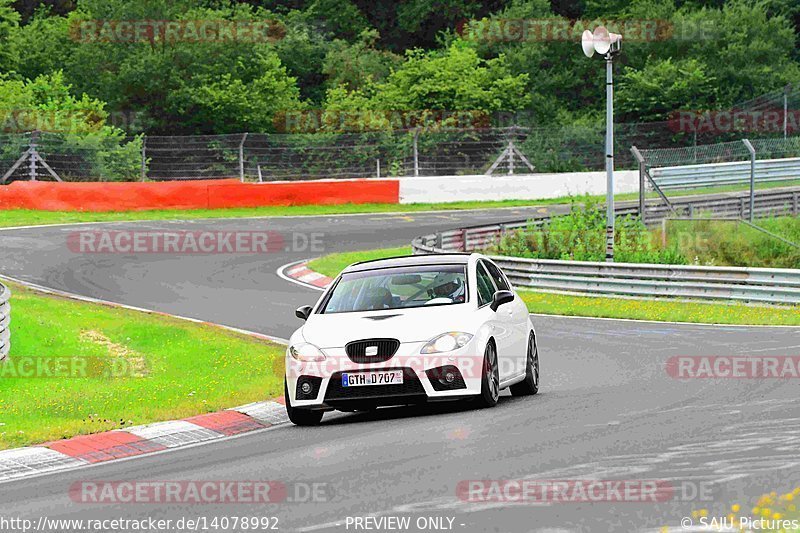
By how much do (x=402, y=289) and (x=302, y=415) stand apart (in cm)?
202

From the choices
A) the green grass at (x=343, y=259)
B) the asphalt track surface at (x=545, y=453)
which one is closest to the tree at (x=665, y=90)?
the green grass at (x=343, y=259)

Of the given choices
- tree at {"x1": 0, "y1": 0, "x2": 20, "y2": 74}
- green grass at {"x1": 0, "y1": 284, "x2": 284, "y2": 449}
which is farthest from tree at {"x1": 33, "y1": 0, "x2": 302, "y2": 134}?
green grass at {"x1": 0, "y1": 284, "x2": 284, "y2": 449}

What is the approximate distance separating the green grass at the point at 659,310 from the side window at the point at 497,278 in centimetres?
813

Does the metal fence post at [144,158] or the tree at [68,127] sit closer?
the tree at [68,127]

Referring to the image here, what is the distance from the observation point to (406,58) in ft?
247

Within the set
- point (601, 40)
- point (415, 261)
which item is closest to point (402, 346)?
point (415, 261)

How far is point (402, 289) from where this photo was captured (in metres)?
14.2

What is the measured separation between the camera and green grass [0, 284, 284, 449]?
1327cm

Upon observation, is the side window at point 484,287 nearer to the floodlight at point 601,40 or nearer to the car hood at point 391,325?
the car hood at point 391,325

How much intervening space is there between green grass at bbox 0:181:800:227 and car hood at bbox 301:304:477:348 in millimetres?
27843

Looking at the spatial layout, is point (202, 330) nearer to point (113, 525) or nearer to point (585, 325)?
point (585, 325)

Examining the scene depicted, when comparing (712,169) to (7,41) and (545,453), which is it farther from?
(7,41)

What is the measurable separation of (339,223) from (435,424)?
2933 centimetres

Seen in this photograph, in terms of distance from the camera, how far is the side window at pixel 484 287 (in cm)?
1363
